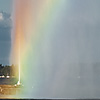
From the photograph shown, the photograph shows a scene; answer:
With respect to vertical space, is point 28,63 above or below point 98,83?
above

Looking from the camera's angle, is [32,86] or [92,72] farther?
[92,72]

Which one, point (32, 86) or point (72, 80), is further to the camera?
point (72, 80)

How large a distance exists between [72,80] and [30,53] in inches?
243

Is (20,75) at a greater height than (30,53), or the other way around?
(30,53)

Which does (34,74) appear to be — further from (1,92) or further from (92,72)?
(1,92)

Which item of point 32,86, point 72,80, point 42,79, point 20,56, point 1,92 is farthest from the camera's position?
point 72,80

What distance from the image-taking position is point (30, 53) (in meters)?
28.6

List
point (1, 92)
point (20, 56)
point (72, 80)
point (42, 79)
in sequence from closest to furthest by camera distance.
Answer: point (1, 92) < point (20, 56) < point (42, 79) < point (72, 80)

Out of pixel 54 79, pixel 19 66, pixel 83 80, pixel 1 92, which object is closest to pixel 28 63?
pixel 19 66

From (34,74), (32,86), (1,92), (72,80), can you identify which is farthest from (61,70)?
(1,92)

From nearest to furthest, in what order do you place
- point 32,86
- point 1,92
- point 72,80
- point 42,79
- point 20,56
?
point 1,92, point 32,86, point 20,56, point 42,79, point 72,80

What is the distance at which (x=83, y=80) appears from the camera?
30.5 m

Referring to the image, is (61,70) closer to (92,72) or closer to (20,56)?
(92,72)

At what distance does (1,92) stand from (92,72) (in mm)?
11893
